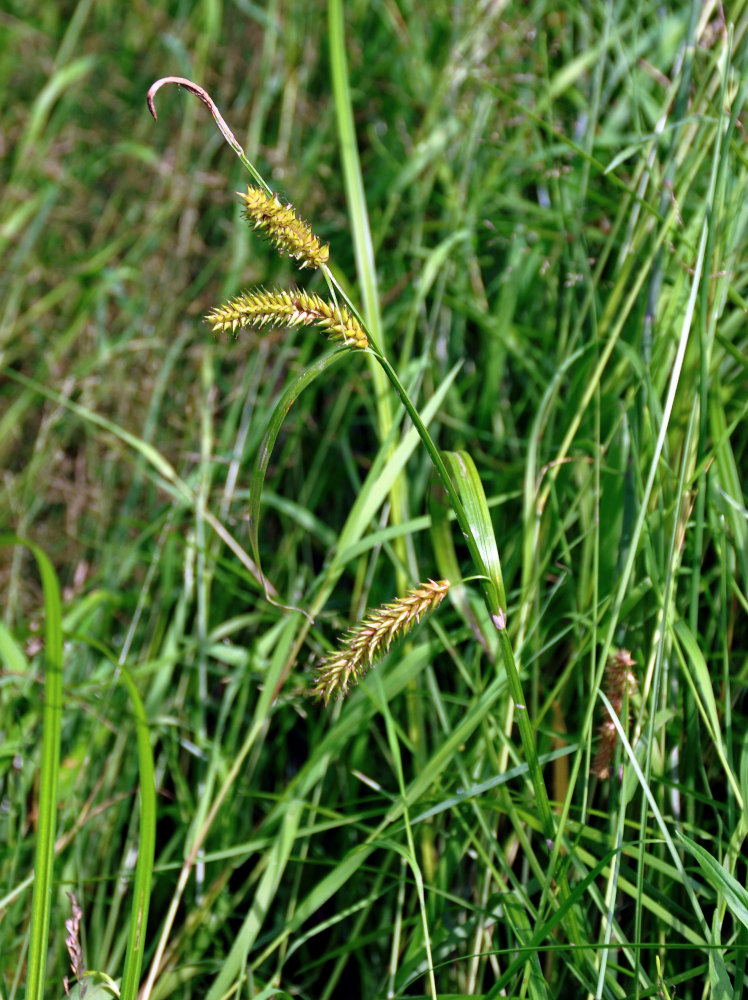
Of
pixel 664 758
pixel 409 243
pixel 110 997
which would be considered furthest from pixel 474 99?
pixel 110 997

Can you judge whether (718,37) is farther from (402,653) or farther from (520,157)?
(402,653)

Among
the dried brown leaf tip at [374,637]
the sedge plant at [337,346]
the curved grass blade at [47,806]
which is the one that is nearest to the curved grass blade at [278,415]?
the sedge plant at [337,346]

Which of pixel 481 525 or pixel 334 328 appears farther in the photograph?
pixel 481 525

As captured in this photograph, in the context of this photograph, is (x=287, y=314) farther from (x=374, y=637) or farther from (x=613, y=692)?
(x=613, y=692)

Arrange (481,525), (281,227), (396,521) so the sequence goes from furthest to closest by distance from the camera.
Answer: (396,521) < (481,525) < (281,227)

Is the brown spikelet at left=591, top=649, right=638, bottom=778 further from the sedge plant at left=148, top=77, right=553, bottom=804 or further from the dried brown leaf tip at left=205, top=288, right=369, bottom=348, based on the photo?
the dried brown leaf tip at left=205, top=288, right=369, bottom=348

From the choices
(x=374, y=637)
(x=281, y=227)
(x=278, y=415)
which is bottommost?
(x=374, y=637)

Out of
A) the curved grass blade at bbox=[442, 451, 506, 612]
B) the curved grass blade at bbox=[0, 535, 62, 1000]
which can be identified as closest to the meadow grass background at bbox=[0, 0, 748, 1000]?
the curved grass blade at bbox=[0, 535, 62, 1000]

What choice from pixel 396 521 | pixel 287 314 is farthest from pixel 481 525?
pixel 396 521
